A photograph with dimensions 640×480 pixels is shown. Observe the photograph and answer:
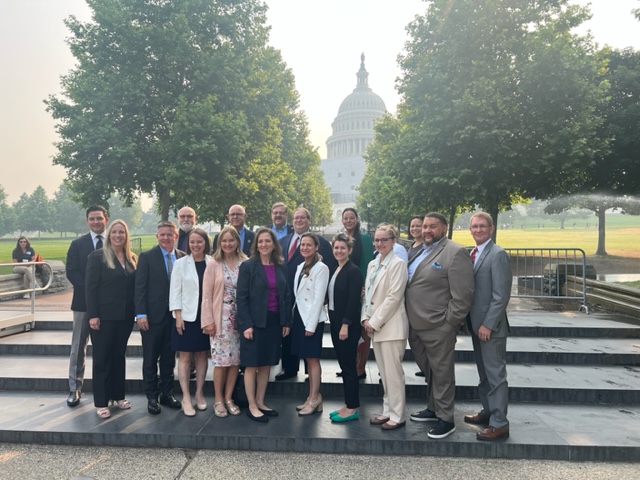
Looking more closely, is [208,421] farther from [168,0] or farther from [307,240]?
[168,0]

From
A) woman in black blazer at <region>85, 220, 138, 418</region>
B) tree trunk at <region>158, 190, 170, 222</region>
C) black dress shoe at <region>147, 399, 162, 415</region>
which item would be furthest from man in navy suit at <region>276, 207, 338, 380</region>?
tree trunk at <region>158, 190, 170, 222</region>

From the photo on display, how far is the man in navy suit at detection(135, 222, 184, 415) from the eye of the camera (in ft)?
15.1

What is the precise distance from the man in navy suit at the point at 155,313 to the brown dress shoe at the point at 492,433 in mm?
3426

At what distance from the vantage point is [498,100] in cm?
1398

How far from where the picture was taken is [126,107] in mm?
15836

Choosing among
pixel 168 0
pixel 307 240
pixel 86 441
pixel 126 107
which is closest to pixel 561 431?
pixel 307 240

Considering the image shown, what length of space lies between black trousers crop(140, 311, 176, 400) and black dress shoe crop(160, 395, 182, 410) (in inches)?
1.8

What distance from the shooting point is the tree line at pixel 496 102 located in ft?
46.1

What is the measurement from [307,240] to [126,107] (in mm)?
14653

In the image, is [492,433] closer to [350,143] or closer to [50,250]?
[50,250]

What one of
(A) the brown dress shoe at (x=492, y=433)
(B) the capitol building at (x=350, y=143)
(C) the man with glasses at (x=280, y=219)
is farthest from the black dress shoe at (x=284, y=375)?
(B) the capitol building at (x=350, y=143)

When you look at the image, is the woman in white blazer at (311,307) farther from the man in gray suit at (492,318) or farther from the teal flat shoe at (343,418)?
the man in gray suit at (492,318)

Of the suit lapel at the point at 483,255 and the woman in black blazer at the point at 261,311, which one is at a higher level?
the suit lapel at the point at 483,255

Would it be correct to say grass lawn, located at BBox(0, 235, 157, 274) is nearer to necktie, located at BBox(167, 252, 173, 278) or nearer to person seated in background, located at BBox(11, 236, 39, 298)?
person seated in background, located at BBox(11, 236, 39, 298)
